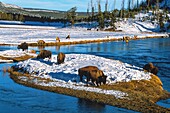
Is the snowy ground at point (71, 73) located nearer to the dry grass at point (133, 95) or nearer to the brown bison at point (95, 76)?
the dry grass at point (133, 95)

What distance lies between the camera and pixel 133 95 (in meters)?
17.9

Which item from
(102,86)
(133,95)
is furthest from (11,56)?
(133,95)

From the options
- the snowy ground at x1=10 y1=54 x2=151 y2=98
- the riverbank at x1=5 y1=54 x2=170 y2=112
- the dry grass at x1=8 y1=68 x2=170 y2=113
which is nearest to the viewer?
the dry grass at x1=8 y1=68 x2=170 y2=113

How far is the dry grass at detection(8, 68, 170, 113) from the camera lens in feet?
52.4

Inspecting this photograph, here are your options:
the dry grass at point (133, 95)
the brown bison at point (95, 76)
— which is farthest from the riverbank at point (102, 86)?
the brown bison at point (95, 76)

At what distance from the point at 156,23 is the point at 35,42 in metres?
78.1

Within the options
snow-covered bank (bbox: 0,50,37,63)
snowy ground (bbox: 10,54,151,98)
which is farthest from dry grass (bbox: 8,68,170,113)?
snow-covered bank (bbox: 0,50,37,63)

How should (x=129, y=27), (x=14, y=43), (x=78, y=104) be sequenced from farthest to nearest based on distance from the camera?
(x=129, y=27)
(x=14, y=43)
(x=78, y=104)

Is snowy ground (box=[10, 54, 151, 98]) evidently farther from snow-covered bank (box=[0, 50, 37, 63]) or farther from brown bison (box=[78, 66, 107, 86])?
snow-covered bank (box=[0, 50, 37, 63])

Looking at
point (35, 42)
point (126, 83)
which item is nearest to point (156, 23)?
point (35, 42)

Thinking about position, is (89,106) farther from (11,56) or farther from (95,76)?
(11,56)

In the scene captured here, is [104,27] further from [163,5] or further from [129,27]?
[163,5]

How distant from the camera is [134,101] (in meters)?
16.8

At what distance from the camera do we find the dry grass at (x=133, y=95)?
1596 centimetres
